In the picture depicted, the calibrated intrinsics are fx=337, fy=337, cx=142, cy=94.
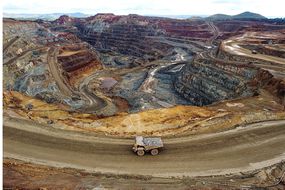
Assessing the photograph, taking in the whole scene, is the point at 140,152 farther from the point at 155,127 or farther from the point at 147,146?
the point at 155,127

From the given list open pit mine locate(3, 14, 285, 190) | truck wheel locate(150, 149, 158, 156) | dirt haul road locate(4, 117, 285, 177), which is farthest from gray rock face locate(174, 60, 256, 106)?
truck wheel locate(150, 149, 158, 156)

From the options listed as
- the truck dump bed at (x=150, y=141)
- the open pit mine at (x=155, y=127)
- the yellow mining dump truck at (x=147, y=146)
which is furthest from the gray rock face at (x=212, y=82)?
the yellow mining dump truck at (x=147, y=146)

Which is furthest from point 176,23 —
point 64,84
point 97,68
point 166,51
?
point 64,84

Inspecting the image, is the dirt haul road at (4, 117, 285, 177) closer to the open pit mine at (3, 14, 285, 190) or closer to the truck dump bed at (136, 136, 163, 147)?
the open pit mine at (3, 14, 285, 190)

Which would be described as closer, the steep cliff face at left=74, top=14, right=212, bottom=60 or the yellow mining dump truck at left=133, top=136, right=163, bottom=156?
the yellow mining dump truck at left=133, top=136, right=163, bottom=156

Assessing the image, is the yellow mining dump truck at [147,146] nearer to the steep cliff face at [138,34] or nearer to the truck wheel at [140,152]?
the truck wheel at [140,152]

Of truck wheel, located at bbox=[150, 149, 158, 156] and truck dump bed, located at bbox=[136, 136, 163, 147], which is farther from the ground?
truck dump bed, located at bbox=[136, 136, 163, 147]
